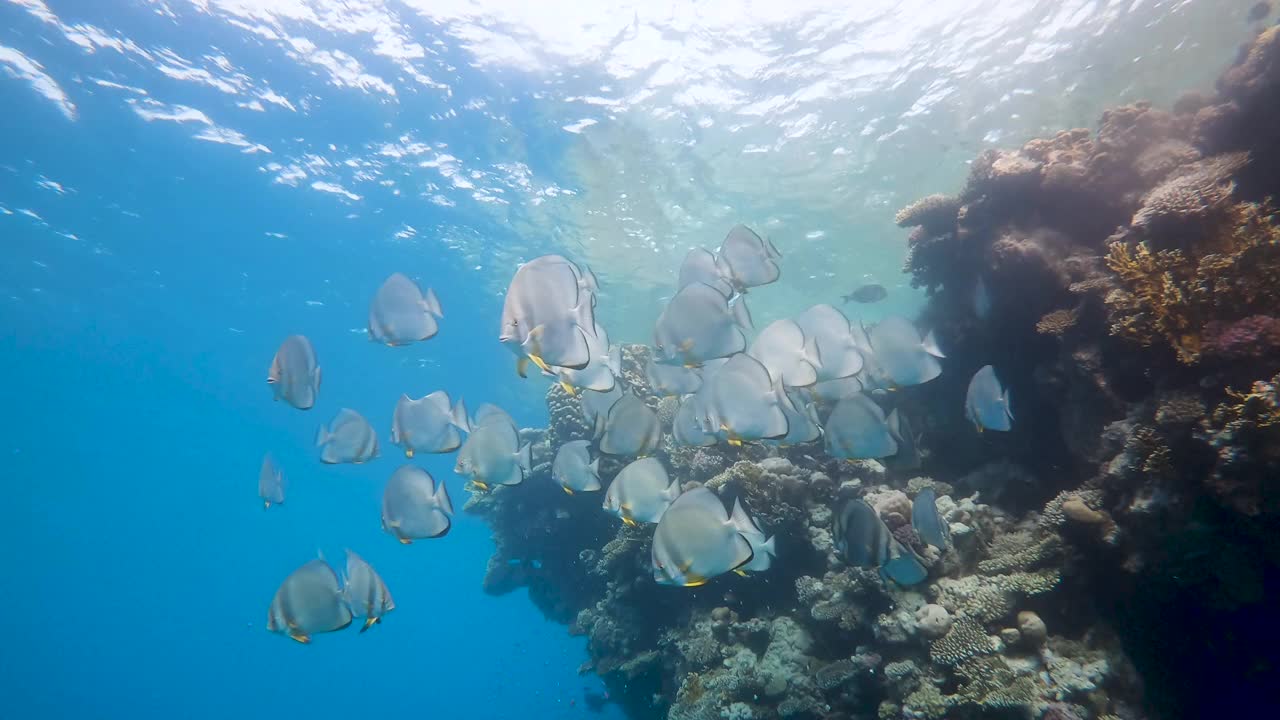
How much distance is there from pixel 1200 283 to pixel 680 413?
4.59m

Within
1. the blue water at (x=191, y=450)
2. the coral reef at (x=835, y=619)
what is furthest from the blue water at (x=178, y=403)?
the coral reef at (x=835, y=619)

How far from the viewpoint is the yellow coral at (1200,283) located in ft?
14.2

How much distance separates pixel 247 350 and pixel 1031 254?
38.5m

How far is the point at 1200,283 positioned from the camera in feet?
14.7

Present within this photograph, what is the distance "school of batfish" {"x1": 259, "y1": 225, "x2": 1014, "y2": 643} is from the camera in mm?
3363

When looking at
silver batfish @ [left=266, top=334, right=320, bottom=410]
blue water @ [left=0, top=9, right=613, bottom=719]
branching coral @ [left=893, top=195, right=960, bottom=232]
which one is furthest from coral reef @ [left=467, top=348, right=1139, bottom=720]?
blue water @ [left=0, top=9, right=613, bottom=719]

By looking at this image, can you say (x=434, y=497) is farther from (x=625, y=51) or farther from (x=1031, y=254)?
(x=625, y=51)

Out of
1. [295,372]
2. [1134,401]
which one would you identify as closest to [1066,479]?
[1134,401]

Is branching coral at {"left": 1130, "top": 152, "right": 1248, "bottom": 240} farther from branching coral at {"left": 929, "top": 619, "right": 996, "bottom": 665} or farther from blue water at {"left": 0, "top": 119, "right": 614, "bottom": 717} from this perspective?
blue water at {"left": 0, "top": 119, "right": 614, "bottom": 717}

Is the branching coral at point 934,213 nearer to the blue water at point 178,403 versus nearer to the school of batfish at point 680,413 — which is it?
the school of batfish at point 680,413

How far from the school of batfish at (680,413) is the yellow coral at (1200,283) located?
57.1 inches

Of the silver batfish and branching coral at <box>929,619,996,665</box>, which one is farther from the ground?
the silver batfish

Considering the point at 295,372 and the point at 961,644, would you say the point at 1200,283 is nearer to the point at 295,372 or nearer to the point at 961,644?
the point at 961,644

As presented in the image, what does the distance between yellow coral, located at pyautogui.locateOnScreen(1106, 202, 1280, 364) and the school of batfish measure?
1.45 metres
